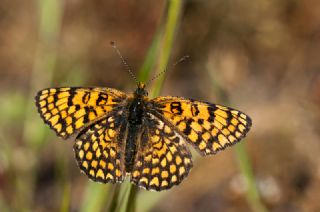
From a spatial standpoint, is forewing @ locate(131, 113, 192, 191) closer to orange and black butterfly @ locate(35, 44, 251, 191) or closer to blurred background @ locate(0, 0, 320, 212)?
orange and black butterfly @ locate(35, 44, 251, 191)

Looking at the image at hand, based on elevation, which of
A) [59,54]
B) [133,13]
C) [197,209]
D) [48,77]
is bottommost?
[197,209]

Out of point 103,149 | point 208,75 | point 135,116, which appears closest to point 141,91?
point 135,116

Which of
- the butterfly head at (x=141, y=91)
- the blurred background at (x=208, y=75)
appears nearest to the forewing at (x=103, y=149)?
the butterfly head at (x=141, y=91)

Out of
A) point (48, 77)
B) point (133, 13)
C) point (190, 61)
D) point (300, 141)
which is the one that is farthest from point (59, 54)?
point (300, 141)

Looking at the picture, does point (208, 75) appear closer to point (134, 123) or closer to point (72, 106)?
point (134, 123)

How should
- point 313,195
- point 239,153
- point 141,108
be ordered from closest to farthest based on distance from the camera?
point 239,153
point 141,108
point 313,195

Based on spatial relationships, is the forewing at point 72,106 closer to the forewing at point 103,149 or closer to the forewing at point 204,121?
the forewing at point 103,149

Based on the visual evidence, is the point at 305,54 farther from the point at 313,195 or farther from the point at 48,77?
the point at 48,77
